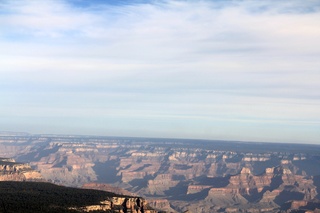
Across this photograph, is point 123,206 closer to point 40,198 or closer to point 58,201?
point 58,201

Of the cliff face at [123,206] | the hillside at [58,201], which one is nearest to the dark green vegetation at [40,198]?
the hillside at [58,201]

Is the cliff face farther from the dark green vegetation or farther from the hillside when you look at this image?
the dark green vegetation

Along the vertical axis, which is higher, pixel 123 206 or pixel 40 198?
pixel 40 198

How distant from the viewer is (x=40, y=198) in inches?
5856

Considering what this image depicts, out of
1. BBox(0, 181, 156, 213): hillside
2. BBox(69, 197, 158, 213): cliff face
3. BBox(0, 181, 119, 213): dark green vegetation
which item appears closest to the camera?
BBox(0, 181, 119, 213): dark green vegetation

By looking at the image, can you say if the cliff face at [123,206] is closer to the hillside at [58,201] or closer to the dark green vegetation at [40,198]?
the hillside at [58,201]

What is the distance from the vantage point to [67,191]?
168m

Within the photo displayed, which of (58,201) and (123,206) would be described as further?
(123,206)

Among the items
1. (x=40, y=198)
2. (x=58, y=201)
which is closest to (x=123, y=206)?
(x=58, y=201)

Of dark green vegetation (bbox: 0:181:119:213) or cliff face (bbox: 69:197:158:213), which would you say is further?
cliff face (bbox: 69:197:158:213)

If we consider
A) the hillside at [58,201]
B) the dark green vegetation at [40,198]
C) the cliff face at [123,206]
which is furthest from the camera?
the cliff face at [123,206]

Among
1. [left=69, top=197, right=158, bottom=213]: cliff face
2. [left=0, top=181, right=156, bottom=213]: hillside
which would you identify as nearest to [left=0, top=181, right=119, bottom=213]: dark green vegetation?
[left=0, top=181, right=156, bottom=213]: hillside

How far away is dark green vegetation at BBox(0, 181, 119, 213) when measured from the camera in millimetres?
130375

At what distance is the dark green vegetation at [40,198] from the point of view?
130 m
